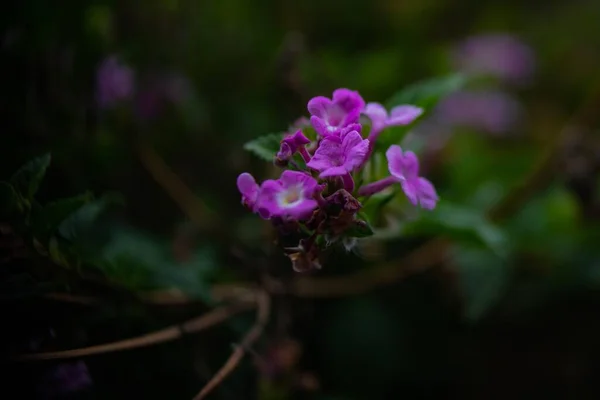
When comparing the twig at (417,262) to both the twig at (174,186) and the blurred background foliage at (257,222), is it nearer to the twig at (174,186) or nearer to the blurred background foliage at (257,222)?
the blurred background foliage at (257,222)

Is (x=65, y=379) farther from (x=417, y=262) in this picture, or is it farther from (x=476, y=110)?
(x=476, y=110)

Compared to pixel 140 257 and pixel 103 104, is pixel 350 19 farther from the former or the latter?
pixel 140 257

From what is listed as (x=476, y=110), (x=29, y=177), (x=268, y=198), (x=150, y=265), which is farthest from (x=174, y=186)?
(x=476, y=110)

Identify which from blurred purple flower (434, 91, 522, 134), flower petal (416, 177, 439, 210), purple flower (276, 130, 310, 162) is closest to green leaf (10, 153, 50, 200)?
purple flower (276, 130, 310, 162)

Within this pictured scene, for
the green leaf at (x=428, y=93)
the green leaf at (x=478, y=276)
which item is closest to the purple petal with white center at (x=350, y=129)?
the green leaf at (x=428, y=93)

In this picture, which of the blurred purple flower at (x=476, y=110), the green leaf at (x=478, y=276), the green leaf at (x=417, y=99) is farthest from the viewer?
the blurred purple flower at (x=476, y=110)

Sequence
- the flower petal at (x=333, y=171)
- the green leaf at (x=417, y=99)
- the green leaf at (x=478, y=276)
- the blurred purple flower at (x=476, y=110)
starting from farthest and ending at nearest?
the blurred purple flower at (x=476, y=110) → the green leaf at (x=478, y=276) → the green leaf at (x=417, y=99) → the flower petal at (x=333, y=171)
